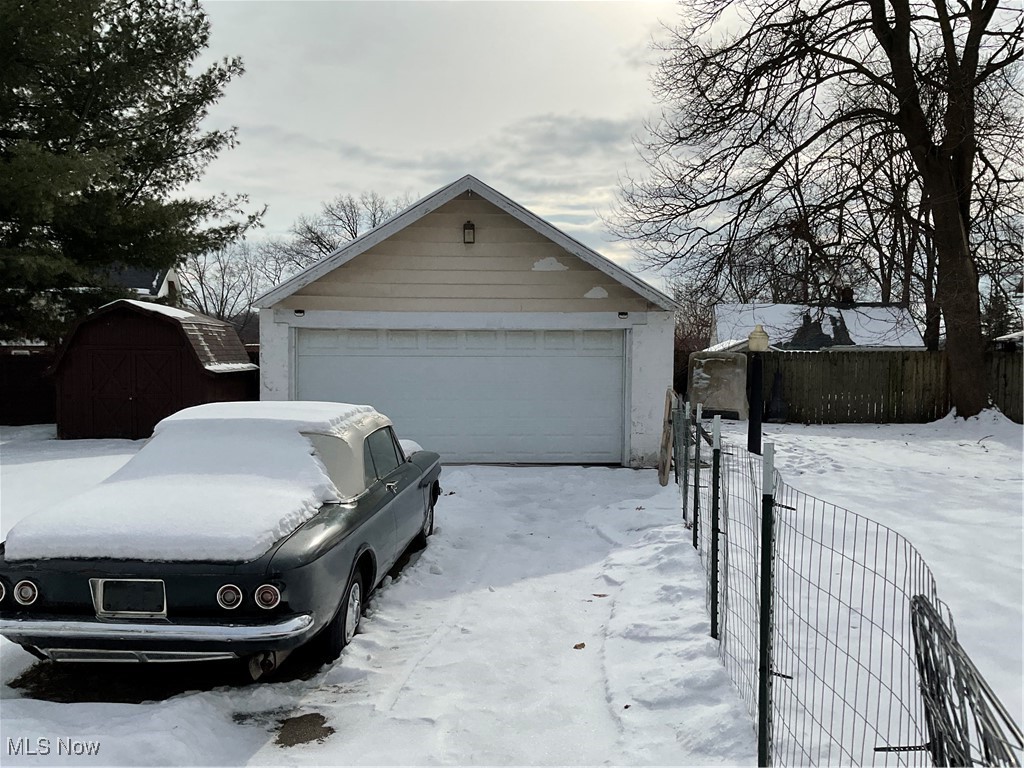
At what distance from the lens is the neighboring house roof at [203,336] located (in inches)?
565

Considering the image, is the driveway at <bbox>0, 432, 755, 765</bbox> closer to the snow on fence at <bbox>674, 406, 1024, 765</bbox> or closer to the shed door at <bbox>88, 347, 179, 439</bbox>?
the snow on fence at <bbox>674, 406, 1024, 765</bbox>

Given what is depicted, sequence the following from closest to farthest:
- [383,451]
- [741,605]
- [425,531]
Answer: [741,605]
[383,451]
[425,531]

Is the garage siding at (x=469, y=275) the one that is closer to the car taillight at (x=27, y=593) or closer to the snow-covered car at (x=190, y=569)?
the snow-covered car at (x=190, y=569)

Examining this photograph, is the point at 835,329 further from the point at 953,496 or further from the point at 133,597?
the point at 133,597

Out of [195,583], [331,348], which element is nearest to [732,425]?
[331,348]

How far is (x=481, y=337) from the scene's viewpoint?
39.8 feet

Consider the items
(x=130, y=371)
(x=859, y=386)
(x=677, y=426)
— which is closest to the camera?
(x=677, y=426)

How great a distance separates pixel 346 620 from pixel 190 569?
1.14m

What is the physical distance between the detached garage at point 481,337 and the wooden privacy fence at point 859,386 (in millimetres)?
9229

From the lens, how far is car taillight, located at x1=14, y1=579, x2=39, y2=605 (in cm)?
409

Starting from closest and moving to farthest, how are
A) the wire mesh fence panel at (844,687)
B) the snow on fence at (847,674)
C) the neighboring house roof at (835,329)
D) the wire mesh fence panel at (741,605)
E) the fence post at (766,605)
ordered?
the snow on fence at (847,674) → the fence post at (766,605) → the wire mesh fence panel at (844,687) → the wire mesh fence panel at (741,605) → the neighboring house roof at (835,329)

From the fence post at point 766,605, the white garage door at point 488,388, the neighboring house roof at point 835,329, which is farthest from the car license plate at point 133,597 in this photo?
the neighboring house roof at point 835,329

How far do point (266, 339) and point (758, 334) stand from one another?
7.47 m

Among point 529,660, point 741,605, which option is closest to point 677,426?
point 741,605
